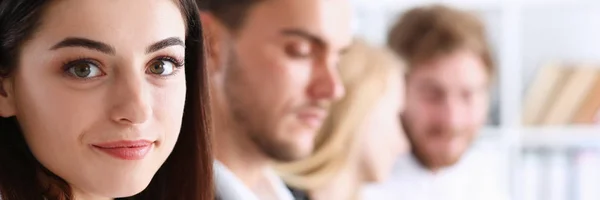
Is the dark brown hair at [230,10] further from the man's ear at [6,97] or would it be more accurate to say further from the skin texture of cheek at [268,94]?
the man's ear at [6,97]

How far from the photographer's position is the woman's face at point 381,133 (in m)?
1.25

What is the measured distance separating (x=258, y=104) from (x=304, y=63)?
0.06m

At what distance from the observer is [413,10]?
5.09 ft

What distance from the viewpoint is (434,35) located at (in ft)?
4.90

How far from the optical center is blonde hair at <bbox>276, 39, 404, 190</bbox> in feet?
3.57

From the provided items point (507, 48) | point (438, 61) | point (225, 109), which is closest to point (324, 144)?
point (225, 109)

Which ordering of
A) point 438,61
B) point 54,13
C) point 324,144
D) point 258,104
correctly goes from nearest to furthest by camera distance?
point 54,13 < point 258,104 < point 324,144 < point 438,61

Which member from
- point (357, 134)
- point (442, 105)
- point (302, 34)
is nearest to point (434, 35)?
point (442, 105)

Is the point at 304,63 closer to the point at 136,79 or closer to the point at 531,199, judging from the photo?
the point at 136,79

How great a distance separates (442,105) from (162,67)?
97 cm

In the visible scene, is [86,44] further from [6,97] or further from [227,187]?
[227,187]

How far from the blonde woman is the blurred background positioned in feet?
2.72

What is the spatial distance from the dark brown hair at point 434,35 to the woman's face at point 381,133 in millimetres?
138

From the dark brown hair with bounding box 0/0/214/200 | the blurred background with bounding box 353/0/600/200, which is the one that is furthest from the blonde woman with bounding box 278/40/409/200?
the blurred background with bounding box 353/0/600/200
